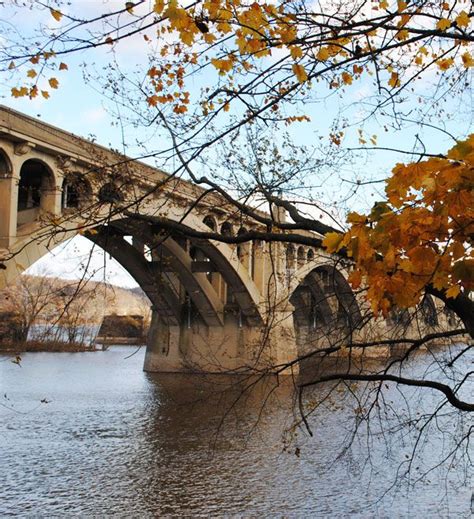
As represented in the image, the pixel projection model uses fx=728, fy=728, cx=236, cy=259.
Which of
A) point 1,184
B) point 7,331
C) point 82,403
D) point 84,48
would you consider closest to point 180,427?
point 82,403

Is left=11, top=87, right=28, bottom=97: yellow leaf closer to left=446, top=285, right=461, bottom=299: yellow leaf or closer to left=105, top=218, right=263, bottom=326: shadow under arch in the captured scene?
left=446, top=285, right=461, bottom=299: yellow leaf

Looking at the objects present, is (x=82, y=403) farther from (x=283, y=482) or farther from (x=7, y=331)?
(x=7, y=331)

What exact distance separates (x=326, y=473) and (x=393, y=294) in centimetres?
1088

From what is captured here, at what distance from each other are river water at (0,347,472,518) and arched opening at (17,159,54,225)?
5915 mm

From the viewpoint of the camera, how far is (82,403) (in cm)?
2447

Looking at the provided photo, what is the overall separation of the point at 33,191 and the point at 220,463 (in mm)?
11484

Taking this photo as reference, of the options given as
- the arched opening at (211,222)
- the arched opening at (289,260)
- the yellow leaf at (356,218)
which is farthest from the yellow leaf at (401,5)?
the arched opening at (211,222)

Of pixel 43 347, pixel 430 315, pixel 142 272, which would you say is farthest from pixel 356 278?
pixel 43 347

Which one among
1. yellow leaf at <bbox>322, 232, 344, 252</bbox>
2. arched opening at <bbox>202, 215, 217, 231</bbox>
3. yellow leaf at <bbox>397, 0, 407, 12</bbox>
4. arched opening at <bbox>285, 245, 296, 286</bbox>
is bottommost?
yellow leaf at <bbox>322, 232, 344, 252</bbox>

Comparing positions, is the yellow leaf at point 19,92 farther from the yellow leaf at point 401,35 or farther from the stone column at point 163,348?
the stone column at point 163,348

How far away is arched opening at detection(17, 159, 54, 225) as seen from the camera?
68.6 feet

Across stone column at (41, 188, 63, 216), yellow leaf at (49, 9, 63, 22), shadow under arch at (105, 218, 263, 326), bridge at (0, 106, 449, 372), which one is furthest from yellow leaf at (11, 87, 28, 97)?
shadow under arch at (105, 218, 263, 326)

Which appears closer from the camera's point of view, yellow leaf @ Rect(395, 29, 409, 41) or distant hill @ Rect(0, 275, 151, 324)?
yellow leaf @ Rect(395, 29, 409, 41)

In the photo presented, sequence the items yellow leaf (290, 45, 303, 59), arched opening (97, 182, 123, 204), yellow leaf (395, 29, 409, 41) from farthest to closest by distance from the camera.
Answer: arched opening (97, 182, 123, 204)
yellow leaf (395, 29, 409, 41)
yellow leaf (290, 45, 303, 59)
